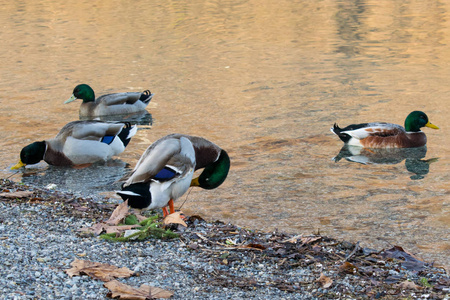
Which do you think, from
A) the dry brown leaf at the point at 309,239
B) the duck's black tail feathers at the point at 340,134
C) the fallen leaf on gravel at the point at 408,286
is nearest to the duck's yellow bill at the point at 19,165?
the duck's black tail feathers at the point at 340,134

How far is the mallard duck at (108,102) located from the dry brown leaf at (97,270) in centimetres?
870

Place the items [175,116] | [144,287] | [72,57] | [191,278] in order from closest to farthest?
1. [144,287]
2. [191,278]
3. [175,116]
4. [72,57]

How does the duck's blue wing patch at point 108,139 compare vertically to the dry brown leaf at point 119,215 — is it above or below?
below

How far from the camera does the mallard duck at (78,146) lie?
8.70m

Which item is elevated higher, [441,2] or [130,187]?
[130,187]

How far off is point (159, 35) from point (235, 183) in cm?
1571

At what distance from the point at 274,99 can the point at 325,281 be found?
28.6 ft

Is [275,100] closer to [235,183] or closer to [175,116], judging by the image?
[175,116]

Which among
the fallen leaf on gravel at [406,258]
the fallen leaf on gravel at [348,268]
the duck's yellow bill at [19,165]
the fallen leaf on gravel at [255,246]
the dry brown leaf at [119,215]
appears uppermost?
the dry brown leaf at [119,215]

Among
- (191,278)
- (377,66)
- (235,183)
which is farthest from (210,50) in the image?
(191,278)

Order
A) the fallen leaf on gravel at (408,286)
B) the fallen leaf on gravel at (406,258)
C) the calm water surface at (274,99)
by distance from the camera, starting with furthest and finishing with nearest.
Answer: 1. the calm water surface at (274,99)
2. the fallen leaf on gravel at (406,258)
3. the fallen leaf on gravel at (408,286)

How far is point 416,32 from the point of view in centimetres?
2184

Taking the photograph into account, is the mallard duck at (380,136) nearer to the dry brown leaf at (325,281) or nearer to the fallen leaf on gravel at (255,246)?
the fallen leaf on gravel at (255,246)

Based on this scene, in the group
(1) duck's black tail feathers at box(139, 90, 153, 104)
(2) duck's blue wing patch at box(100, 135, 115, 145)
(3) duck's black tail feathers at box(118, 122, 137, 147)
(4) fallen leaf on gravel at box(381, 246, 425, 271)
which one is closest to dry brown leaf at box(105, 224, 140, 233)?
(4) fallen leaf on gravel at box(381, 246, 425, 271)
